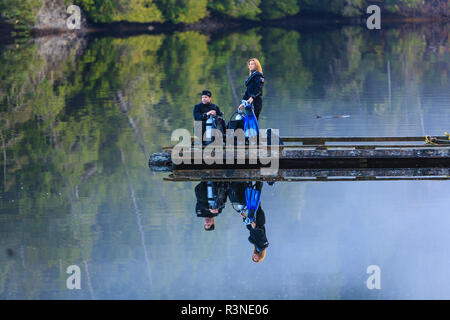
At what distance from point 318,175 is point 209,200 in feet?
8.01

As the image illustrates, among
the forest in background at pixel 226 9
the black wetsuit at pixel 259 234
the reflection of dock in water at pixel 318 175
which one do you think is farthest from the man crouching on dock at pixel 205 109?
the forest in background at pixel 226 9

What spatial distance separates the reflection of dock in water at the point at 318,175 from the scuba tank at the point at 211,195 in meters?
0.28

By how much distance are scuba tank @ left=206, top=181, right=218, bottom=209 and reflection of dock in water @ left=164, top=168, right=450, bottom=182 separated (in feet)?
0.92

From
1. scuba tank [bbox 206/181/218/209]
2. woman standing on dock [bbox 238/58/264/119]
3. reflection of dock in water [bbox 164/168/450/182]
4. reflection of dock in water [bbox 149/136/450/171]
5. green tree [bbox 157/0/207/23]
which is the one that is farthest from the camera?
green tree [bbox 157/0/207/23]

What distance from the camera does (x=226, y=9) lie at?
81.7 m

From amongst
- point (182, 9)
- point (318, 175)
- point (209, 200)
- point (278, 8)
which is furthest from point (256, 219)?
point (278, 8)

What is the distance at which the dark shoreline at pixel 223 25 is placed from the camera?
76188 millimetres

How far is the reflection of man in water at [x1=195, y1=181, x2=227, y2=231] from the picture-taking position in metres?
14.0

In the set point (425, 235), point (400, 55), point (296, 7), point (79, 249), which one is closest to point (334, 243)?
point (425, 235)

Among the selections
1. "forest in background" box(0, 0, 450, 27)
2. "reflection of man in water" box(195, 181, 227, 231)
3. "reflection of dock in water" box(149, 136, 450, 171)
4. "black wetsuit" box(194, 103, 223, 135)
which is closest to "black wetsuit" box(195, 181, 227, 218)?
"reflection of man in water" box(195, 181, 227, 231)

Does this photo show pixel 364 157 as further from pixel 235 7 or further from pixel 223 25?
pixel 223 25

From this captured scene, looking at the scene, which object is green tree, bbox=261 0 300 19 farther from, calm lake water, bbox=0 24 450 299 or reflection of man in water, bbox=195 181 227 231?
reflection of man in water, bbox=195 181 227 231

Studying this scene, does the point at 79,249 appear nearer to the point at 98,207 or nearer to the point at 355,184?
the point at 98,207

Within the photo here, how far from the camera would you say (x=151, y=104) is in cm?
2817
